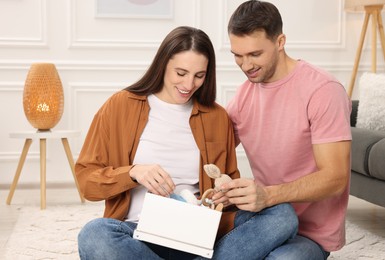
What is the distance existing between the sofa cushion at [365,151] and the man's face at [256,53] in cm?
118

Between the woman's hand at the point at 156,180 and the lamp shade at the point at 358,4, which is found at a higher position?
the lamp shade at the point at 358,4

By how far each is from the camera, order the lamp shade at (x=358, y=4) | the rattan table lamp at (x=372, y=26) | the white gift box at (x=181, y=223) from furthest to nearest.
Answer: the rattan table lamp at (x=372, y=26) < the lamp shade at (x=358, y=4) < the white gift box at (x=181, y=223)

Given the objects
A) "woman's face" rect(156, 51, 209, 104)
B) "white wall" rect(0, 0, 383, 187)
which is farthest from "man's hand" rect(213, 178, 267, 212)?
"white wall" rect(0, 0, 383, 187)

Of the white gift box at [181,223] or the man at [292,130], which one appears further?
the man at [292,130]

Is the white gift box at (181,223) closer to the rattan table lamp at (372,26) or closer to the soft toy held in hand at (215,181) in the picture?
the soft toy held in hand at (215,181)

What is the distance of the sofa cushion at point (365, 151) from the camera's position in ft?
10.5

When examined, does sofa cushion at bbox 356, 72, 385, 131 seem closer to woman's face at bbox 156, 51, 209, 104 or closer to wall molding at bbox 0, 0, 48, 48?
woman's face at bbox 156, 51, 209, 104

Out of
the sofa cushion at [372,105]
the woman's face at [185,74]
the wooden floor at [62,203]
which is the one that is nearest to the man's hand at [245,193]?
the woman's face at [185,74]

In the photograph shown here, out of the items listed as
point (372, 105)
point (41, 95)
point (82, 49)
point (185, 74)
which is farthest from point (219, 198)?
point (82, 49)

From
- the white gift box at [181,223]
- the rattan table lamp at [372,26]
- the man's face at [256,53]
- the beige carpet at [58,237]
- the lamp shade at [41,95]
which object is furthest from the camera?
the rattan table lamp at [372,26]

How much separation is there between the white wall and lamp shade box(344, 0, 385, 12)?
26 centimetres

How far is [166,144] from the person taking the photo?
7.28 ft

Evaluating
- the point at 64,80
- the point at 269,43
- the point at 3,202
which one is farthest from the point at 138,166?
the point at 64,80

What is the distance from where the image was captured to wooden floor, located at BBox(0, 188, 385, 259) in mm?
3422
